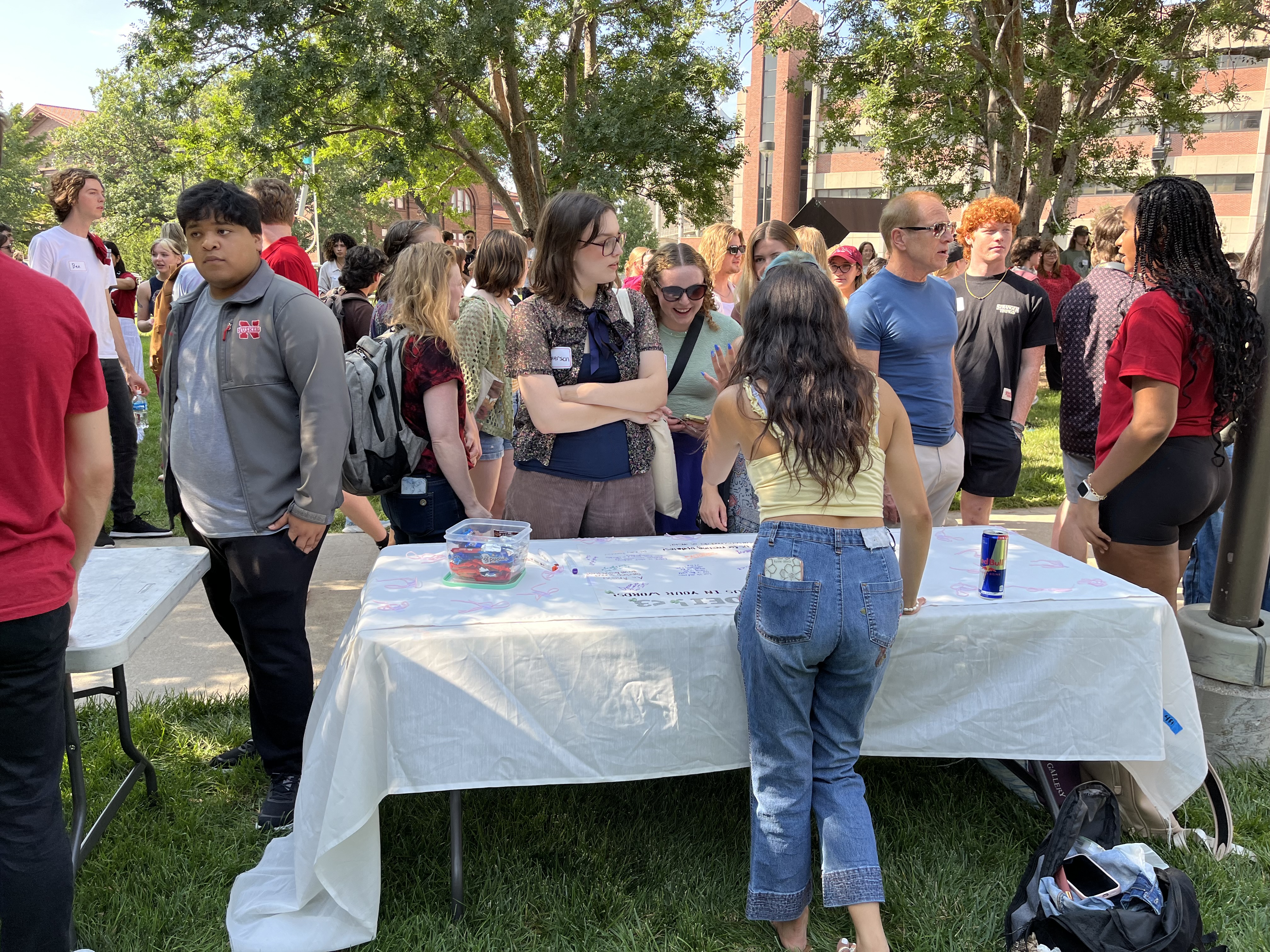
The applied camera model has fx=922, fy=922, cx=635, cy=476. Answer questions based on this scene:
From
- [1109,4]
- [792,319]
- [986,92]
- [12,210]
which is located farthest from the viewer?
[12,210]

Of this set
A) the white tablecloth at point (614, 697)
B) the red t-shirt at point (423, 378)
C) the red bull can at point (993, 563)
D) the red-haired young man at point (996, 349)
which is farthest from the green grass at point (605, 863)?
the red-haired young man at point (996, 349)

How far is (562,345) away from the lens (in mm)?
3025

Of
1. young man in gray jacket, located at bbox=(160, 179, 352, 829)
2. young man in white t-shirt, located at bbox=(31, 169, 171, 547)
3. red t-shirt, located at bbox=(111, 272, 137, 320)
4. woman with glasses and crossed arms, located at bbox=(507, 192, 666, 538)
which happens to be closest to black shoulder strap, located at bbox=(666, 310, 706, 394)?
woman with glasses and crossed arms, located at bbox=(507, 192, 666, 538)

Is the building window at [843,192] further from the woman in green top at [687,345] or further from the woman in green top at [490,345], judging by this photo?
the woman in green top at [687,345]

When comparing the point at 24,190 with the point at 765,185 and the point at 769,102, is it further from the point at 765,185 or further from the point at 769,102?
the point at 769,102

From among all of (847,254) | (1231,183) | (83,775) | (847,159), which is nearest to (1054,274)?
(847,254)

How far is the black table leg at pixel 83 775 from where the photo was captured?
2.49 meters

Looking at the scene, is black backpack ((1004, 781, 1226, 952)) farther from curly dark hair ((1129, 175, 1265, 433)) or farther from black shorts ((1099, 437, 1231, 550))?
curly dark hair ((1129, 175, 1265, 433))

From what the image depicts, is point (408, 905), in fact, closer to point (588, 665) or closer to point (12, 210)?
point (588, 665)

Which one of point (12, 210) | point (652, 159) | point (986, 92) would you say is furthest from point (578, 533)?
point (12, 210)

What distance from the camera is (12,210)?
3791 centimetres

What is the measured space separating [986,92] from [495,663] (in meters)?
12.9

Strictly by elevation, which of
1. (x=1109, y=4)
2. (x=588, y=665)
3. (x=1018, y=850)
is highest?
(x=1109, y=4)

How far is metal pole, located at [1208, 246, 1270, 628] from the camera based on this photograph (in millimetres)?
3186
